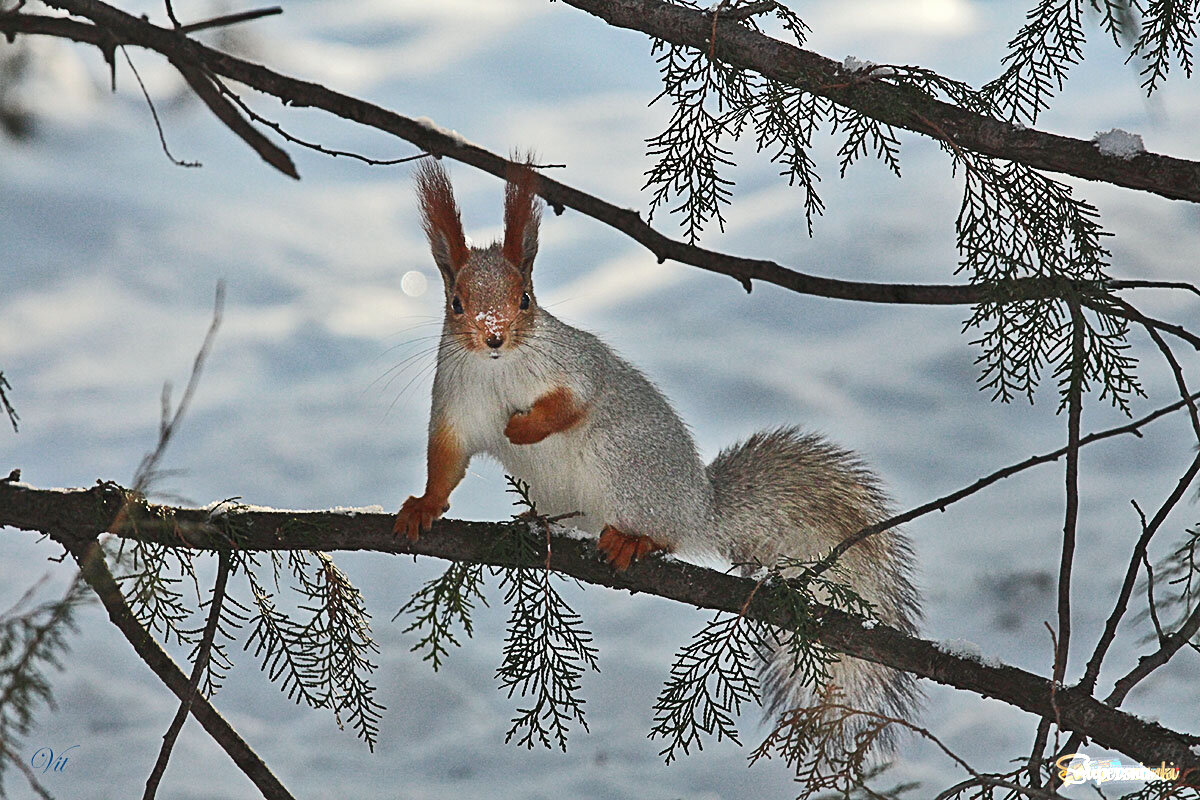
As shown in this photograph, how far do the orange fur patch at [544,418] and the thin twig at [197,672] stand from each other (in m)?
0.42

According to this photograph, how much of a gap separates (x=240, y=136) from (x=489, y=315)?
2.34 feet

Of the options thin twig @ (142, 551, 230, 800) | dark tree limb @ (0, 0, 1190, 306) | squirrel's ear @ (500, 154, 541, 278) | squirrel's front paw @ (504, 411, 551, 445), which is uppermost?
squirrel's ear @ (500, 154, 541, 278)

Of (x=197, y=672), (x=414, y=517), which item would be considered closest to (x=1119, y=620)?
(x=414, y=517)

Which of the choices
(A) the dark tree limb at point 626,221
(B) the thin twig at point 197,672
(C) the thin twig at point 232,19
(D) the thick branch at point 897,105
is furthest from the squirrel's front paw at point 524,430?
(C) the thin twig at point 232,19

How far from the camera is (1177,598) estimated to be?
168 centimetres

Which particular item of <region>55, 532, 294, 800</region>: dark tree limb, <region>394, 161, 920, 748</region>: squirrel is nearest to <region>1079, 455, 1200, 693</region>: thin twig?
<region>394, 161, 920, 748</region>: squirrel

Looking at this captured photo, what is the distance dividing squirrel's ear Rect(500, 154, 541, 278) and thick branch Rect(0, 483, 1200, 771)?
37 centimetres

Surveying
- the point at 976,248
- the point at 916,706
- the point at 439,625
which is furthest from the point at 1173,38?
the point at 439,625

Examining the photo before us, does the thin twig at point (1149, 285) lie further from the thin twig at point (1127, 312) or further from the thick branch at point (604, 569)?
the thick branch at point (604, 569)

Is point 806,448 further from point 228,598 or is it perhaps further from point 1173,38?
point 228,598

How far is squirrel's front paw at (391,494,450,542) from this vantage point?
59.2 inches

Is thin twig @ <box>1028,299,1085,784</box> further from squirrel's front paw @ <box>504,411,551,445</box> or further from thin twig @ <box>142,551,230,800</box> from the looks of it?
thin twig @ <box>142,551,230,800</box>

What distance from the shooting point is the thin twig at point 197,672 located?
4.50 feet

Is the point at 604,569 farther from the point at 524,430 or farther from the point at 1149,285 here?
the point at 1149,285
